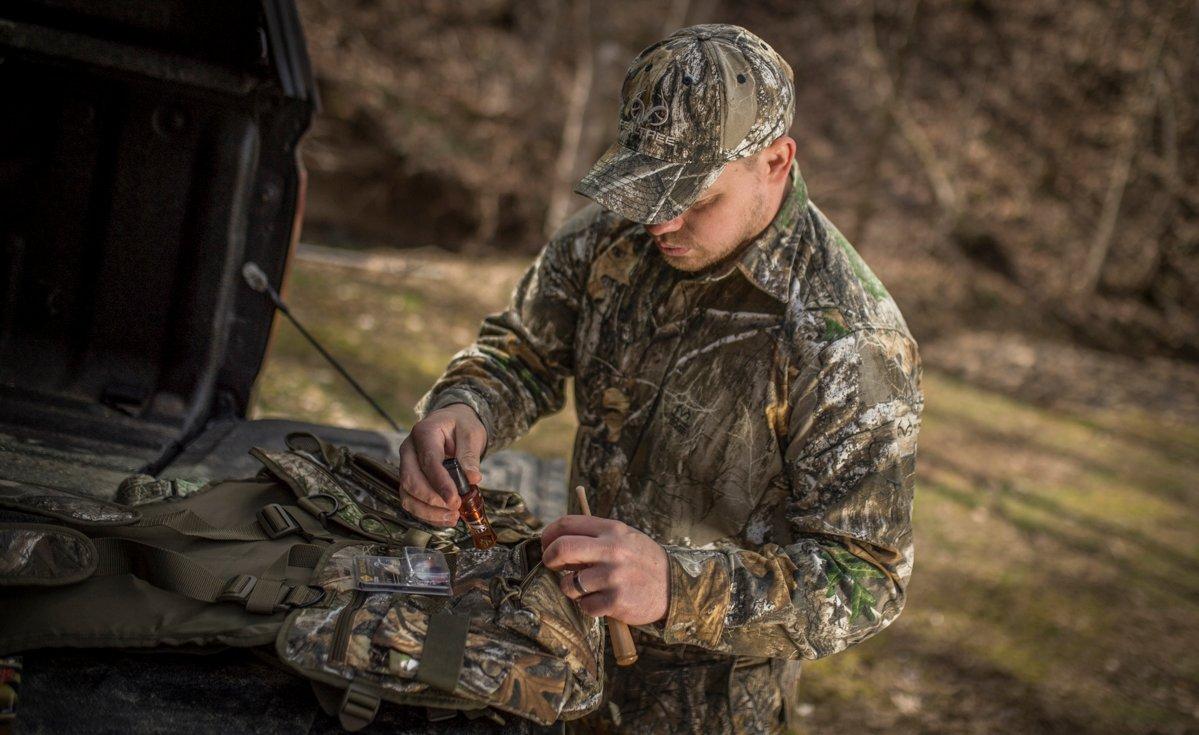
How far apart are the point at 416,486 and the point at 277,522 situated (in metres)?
0.29

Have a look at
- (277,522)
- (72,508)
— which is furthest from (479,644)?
(72,508)

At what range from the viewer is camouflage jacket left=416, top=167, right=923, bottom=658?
193cm

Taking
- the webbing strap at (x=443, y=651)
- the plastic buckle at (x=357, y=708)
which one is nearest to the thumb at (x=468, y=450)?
the webbing strap at (x=443, y=651)

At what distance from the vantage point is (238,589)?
6.16 feet

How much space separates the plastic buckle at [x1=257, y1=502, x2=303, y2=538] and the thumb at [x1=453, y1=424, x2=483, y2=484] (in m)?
0.36

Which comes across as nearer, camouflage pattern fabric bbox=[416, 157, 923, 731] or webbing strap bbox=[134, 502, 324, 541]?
camouflage pattern fabric bbox=[416, 157, 923, 731]

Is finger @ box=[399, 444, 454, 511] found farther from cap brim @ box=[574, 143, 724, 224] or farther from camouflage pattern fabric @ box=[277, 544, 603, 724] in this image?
cap brim @ box=[574, 143, 724, 224]

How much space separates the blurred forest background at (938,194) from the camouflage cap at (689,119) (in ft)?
13.3

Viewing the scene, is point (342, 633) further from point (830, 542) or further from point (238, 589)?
point (830, 542)

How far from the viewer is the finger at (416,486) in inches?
84.0

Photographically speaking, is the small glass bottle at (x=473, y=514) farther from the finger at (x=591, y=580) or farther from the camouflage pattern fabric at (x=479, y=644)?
the finger at (x=591, y=580)

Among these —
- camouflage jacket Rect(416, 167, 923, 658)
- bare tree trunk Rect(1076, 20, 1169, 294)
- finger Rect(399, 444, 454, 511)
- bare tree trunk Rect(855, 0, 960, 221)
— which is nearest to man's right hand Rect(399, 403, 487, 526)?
finger Rect(399, 444, 454, 511)

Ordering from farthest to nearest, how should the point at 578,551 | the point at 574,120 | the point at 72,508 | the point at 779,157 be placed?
the point at 574,120 → the point at 779,157 → the point at 72,508 → the point at 578,551

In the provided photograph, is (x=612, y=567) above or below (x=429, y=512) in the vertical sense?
above
